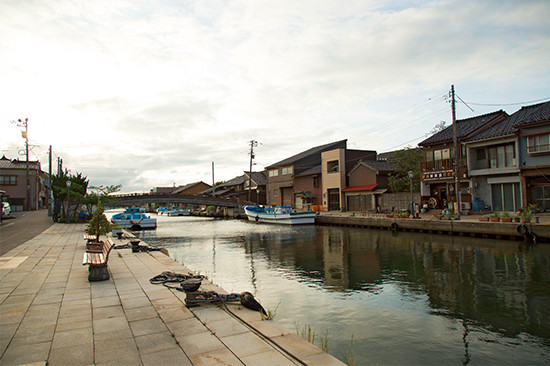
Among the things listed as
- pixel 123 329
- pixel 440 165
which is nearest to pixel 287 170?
pixel 440 165

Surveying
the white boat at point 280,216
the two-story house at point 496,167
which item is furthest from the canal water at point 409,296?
the white boat at point 280,216

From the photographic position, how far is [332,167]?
5003cm

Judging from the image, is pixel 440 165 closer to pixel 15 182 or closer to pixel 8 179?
pixel 15 182

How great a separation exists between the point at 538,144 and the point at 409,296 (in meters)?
20.9

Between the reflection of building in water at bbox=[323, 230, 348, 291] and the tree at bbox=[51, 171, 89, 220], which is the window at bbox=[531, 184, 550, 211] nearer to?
the reflection of building in water at bbox=[323, 230, 348, 291]

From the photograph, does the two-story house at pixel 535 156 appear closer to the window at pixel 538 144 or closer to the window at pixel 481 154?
the window at pixel 538 144

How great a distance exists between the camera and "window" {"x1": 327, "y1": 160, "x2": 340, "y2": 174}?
49056mm

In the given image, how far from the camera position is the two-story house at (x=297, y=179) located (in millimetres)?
53531

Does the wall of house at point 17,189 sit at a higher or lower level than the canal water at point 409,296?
higher

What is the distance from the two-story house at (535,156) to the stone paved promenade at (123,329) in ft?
84.1

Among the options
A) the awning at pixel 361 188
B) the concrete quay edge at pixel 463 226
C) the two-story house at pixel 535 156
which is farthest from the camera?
the awning at pixel 361 188

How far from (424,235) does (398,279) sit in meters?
14.1

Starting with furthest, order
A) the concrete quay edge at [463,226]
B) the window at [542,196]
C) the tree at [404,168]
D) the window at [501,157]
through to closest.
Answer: the tree at [404,168]
the window at [501,157]
the window at [542,196]
the concrete quay edge at [463,226]

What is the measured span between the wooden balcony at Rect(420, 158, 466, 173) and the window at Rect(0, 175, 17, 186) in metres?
52.3
